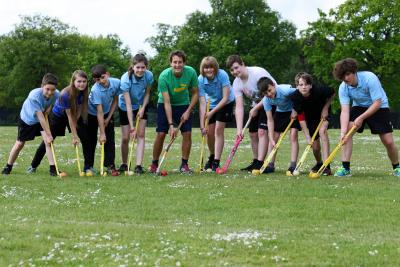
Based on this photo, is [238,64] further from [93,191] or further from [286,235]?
[286,235]

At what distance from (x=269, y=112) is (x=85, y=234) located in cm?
627

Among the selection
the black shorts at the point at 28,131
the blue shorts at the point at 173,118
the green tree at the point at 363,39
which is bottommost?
the black shorts at the point at 28,131

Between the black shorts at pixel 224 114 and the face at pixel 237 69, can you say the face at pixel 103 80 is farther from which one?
the face at pixel 237 69

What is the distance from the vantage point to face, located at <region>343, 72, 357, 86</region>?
37.3 ft

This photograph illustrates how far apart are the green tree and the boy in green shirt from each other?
44.0m

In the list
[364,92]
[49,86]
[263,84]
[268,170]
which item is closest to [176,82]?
[263,84]

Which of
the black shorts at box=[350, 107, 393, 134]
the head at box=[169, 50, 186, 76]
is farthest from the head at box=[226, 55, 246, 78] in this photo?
the black shorts at box=[350, 107, 393, 134]

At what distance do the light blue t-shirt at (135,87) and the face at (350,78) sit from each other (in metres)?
3.73

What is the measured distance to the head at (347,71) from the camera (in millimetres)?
11273

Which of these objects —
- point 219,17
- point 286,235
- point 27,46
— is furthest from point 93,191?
point 27,46

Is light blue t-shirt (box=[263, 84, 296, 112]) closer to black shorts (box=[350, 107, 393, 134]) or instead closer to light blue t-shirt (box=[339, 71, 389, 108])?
light blue t-shirt (box=[339, 71, 389, 108])

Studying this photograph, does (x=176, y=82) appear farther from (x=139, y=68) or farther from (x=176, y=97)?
(x=139, y=68)

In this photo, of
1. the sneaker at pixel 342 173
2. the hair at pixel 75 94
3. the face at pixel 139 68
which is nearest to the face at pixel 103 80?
the hair at pixel 75 94

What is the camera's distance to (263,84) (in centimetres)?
1189
